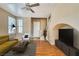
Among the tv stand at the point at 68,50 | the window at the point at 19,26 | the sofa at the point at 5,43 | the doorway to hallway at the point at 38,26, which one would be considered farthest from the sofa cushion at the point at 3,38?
the tv stand at the point at 68,50

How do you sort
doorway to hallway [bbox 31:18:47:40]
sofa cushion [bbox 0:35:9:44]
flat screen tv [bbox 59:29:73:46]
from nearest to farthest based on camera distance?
sofa cushion [bbox 0:35:9:44]
doorway to hallway [bbox 31:18:47:40]
flat screen tv [bbox 59:29:73:46]

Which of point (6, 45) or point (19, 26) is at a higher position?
point (19, 26)

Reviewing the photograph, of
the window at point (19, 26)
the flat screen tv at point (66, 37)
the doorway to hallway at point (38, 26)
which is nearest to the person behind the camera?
the window at point (19, 26)

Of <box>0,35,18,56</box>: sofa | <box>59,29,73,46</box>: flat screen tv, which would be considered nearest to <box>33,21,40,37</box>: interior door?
<box>0,35,18,56</box>: sofa

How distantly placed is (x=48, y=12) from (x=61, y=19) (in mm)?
544

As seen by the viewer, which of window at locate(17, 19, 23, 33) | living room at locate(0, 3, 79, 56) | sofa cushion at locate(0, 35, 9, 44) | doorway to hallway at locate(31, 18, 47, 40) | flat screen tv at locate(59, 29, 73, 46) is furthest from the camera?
flat screen tv at locate(59, 29, 73, 46)

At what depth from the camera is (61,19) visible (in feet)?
9.98

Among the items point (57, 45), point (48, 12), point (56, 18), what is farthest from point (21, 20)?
point (57, 45)

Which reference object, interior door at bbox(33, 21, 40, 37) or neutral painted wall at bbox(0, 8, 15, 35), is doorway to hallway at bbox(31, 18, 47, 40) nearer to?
interior door at bbox(33, 21, 40, 37)

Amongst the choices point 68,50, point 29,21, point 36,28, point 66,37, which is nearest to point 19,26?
point 29,21

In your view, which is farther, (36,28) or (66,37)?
(66,37)

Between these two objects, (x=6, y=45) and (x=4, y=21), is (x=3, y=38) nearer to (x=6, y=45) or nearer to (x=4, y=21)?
(x=6, y=45)

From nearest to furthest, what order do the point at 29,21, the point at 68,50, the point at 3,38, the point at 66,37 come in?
1. the point at 3,38
2. the point at 29,21
3. the point at 68,50
4. the point at 66,37

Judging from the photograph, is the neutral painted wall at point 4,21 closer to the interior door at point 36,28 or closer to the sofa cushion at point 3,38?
the sofa cushion at point 3,38
